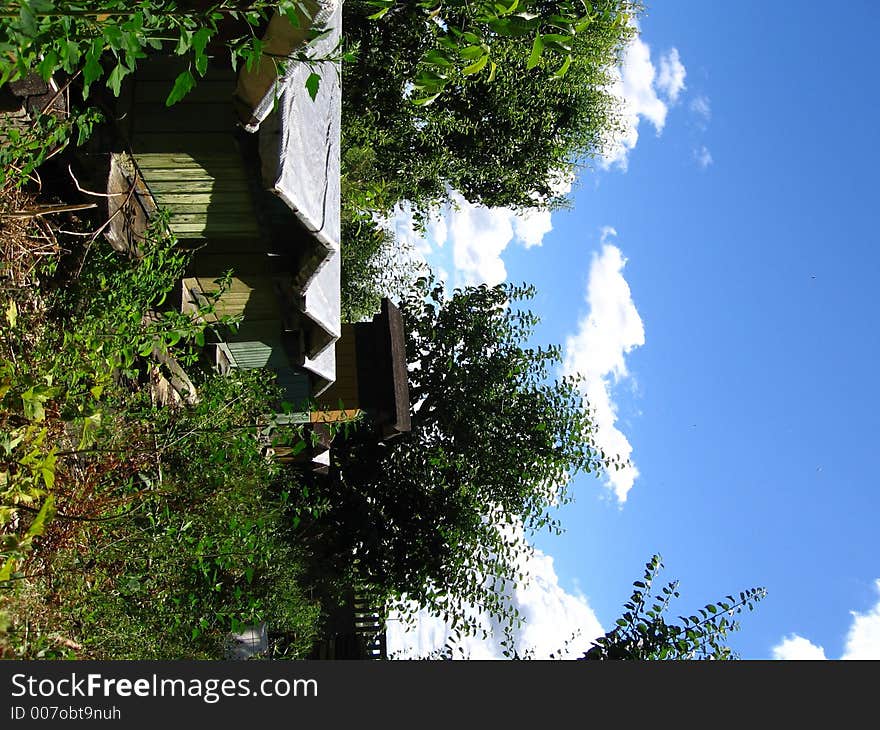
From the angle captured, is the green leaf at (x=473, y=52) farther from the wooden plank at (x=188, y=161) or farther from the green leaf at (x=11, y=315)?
the wooden plank at (x=188, y=161)

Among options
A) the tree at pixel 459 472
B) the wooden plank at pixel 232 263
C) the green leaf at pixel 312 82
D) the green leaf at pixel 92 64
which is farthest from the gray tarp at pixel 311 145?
the tree at pixel 459 472

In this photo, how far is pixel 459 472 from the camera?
1540cm

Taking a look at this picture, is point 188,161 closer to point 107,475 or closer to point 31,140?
point 31,140

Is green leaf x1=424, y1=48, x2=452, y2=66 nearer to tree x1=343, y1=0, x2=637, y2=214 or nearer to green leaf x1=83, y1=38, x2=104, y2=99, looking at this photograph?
green leaf x1=83, y1=38, x2=104, y2=99

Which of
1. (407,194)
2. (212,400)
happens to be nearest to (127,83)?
(212,400)

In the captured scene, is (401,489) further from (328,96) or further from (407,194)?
(328,96)

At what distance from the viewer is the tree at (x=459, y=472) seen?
14812mm

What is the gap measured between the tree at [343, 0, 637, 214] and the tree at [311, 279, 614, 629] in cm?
478

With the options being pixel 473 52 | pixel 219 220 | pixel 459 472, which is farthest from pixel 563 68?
pixel 459 472

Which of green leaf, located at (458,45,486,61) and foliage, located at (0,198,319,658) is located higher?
green leaf, located at (458,45,486,61)

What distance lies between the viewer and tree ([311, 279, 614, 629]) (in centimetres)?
1481

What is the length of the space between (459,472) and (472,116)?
381 inches

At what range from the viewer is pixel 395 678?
147 inches

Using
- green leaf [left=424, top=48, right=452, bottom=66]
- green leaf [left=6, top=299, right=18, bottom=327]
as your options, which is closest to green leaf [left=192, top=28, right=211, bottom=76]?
green leaf [left=424, top=48, right=452, bottom=66]
